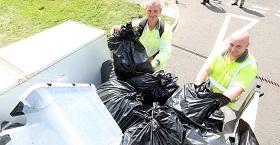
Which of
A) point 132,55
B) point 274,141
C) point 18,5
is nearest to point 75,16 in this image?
point 18,5

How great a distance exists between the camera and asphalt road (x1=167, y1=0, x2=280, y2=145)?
4961 mm

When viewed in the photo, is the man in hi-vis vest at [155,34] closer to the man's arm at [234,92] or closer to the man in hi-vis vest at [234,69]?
the man in hi-vis vest at [234,69]

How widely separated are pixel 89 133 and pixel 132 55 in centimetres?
134

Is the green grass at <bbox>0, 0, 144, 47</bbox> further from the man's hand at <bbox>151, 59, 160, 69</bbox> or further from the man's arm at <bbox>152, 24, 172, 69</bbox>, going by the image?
the man's hand at <bbox>151, 59, 160, 69</bbox>

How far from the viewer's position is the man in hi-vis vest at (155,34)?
3676 mm

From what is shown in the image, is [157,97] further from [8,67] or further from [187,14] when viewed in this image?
[187,14]

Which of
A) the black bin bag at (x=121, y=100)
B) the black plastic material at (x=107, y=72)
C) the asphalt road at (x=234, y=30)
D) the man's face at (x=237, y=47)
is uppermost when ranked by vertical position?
the man's face at (x=237, y=47)

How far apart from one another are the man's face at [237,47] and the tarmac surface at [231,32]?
1195 mm

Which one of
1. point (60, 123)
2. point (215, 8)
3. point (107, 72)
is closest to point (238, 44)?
point (107, 72)

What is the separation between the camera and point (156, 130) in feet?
7.95

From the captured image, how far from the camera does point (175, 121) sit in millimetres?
2510

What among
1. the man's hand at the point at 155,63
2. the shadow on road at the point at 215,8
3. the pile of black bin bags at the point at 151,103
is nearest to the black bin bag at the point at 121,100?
the pile of black bin bags at the point at 151,103

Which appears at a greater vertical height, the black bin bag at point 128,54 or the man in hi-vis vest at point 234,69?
the black bin bag at point 128,54

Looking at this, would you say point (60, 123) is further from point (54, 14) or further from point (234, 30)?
point (234, 30)
